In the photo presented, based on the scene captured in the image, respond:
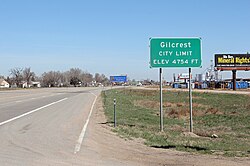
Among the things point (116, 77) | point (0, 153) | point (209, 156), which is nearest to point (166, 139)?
point (209, 156)

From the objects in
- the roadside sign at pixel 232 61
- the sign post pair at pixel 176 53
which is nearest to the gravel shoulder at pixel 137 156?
the sign post pair at pixel 176 53

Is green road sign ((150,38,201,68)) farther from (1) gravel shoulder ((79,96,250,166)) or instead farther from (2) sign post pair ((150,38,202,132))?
(1) gravel shoulder ((79,96,250,166))

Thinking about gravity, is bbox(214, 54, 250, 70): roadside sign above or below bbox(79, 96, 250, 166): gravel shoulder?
above

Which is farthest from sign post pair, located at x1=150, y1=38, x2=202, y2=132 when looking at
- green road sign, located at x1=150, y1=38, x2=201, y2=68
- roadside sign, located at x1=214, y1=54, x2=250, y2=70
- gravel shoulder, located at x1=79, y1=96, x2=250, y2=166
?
roadside sign, located at x1=214, y1=54, x2=250, y2=70

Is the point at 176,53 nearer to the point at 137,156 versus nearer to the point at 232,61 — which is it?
the point at 137,156

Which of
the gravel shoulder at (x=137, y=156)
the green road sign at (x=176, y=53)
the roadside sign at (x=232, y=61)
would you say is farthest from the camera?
the roadside sign at (x=232, y=61)

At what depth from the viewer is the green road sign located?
582 inches

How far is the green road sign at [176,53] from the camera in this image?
1479cm

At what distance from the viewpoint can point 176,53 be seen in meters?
14.9

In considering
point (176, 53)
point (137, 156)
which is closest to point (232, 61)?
point (176, 53)

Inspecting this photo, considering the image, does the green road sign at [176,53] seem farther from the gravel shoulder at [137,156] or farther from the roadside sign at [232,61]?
the roadside sign at [232,61]

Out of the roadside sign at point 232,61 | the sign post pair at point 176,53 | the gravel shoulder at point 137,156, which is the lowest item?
the gravel shoulder at point 137,156

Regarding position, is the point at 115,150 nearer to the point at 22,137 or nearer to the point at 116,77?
the point at 22,137

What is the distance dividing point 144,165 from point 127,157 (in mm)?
1045
